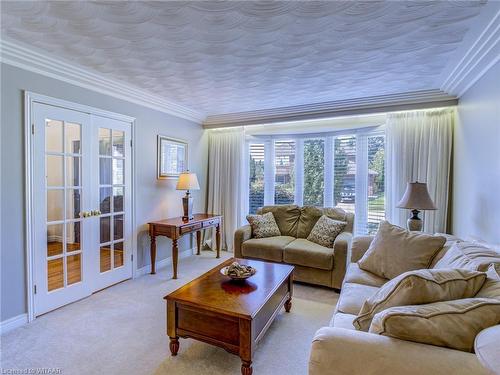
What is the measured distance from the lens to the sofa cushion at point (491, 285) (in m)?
1.25

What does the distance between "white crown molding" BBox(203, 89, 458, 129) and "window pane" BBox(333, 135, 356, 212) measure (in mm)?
560

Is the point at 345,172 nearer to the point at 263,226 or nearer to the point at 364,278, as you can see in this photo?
the point at 263,226

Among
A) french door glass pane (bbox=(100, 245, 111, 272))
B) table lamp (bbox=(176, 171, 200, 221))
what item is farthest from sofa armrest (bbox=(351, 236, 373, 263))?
french door glass pane (bbox=(100, 245, 111, 272))

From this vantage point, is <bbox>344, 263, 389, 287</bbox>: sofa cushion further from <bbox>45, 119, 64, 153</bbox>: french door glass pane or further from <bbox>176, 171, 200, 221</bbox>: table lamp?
<bbox>45, 119, 64, 153</bbox>: french door glass pane

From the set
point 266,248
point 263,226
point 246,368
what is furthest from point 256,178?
point 246,368

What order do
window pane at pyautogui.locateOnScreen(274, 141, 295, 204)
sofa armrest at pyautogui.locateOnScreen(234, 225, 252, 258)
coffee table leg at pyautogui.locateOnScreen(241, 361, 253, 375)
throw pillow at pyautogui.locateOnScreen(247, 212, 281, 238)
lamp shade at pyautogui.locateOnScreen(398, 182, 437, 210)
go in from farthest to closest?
1. window pane at pyautogui.locateOnScreen(274, 141, 295, 204)
2. throw pillow at pyautogui.locateOnScreen(247, 212, 281, 238)
3. sofa armrest at pyautogui.locateOnScreen(234, 225, 252, 258)
4. lamp shade at pyautogui.locateOnScreen(398, 182, 437, 210)
5. coffee table leg at pyautogui.locateOnScreen(241, 361, 253, 375)

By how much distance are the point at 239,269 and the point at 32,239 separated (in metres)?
1.96

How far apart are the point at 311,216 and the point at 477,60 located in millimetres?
2508

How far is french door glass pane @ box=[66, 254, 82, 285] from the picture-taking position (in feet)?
9.27

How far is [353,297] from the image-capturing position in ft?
6.34

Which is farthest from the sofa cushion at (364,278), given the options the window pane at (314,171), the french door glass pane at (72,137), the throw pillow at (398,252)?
the french door glass pane at (72,137)

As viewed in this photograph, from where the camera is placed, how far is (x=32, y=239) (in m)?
2.50

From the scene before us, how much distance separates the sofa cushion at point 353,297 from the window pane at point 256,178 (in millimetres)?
2871

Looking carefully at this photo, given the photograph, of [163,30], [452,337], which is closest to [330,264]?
[452,337]
